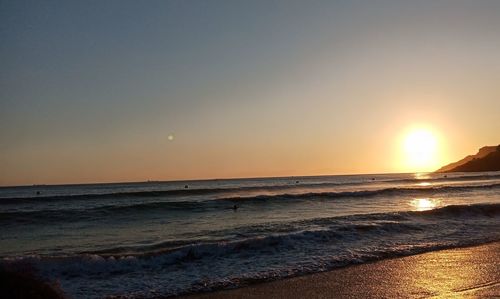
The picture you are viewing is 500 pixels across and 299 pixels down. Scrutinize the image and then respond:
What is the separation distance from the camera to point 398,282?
9070mm

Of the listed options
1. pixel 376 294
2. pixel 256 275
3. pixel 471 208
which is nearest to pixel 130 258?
pixel 256 275

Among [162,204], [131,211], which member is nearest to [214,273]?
[131,211]

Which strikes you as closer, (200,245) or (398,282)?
(398,282)

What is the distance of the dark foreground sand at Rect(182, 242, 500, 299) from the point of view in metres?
8.22

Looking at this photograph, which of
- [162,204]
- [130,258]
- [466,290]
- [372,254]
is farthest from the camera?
[162,204]

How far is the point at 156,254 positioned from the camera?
39.2 ft

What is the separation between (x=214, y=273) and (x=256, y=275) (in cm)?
104

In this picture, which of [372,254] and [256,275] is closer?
[256,275]

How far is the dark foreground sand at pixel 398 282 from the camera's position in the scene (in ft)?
27.0

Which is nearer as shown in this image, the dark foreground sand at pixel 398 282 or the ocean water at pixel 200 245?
the dark foreground sand at pixel 398 282

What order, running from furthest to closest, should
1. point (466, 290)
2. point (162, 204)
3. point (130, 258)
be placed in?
point (162, 204) < point (130, 258) < point (466, 290)

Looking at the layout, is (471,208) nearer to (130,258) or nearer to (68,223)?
(130,258)

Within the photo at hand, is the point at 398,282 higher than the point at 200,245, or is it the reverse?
the point at 200,245

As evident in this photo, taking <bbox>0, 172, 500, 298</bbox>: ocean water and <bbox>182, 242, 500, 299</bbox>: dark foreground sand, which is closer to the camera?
<bbox>182, 242, 500, 299</bbox>: dark foreground sand
